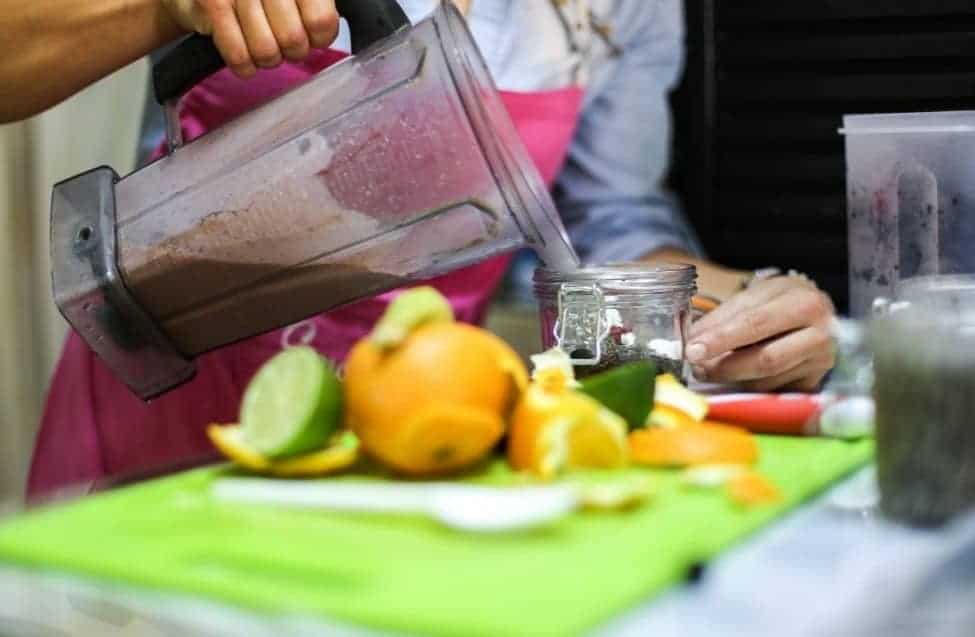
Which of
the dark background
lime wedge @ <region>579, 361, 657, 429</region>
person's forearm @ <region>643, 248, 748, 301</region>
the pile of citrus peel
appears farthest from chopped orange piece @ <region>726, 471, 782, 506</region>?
the dark background

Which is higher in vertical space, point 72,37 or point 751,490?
point 72,37

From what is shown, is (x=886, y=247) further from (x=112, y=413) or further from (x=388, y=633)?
(x=112, y=413)

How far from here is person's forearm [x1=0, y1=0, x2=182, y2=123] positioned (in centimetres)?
89

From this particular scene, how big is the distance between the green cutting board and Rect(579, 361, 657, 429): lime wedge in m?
0.07

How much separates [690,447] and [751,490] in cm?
6

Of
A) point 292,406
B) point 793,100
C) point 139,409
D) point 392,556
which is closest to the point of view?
point 392,556

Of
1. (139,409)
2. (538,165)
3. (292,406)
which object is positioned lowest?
(139,409)

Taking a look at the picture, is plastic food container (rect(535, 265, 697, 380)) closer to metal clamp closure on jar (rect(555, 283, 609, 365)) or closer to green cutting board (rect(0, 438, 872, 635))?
metal clamp closure on jar (rect(555, 283, 609, 365))

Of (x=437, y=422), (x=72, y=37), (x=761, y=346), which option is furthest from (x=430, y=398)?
(x=72, y=37)

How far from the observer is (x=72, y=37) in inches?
35.7

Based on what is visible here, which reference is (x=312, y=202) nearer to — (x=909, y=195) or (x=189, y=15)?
(x=189, y=15)

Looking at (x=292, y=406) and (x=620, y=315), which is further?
(x=620, y=315)

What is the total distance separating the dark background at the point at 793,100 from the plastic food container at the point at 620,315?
0.50m

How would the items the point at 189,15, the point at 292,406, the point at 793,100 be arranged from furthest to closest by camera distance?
1. the point at 793,100
2. the point at 189,15
3. the point at 292,406
